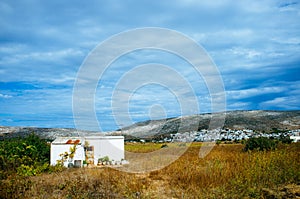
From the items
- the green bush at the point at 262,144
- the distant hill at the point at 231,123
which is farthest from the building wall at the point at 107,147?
the distant hill at the point at 231,123

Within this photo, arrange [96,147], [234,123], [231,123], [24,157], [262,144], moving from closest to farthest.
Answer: [24,157]
[262,144]
[96,147]
[234,123]
[231,123]

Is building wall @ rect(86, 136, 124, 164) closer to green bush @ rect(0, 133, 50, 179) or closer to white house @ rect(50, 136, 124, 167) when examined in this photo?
white house @ rect(50, 136, 124, 167)

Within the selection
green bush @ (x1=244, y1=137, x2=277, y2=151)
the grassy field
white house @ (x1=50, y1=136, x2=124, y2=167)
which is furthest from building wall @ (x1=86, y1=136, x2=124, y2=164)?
the grassy field

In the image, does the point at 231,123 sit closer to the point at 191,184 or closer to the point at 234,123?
the point at 234,123

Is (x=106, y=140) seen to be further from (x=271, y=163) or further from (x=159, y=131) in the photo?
(x=159, y=131)

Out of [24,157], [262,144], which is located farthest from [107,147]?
[262,144]

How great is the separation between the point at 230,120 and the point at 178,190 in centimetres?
7145

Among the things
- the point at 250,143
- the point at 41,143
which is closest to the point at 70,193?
the point at 41,143

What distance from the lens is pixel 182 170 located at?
1183cm

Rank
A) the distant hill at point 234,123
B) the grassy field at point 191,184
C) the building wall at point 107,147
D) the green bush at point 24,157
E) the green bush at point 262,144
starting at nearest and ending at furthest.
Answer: the grassy field at point 191,184, the green bush at point 24,157, the green bush at point 262,144, the building wall at point 107,147, the distant hill at point 234,123

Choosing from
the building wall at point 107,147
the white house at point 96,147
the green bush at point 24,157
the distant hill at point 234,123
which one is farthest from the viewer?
the distant hill at point 234,123

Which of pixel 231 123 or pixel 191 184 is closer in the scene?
pixel 191 184

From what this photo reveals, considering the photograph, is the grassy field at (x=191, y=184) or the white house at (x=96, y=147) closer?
the grassy field at (x=191, y=184)

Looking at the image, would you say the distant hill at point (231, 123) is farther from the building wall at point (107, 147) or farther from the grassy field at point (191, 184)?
the grassy field at point (191, 184)
